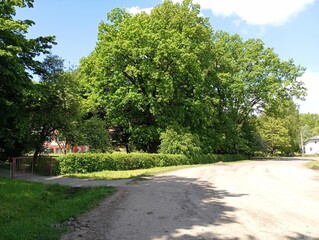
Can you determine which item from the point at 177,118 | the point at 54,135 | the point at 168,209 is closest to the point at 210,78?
the point at 177,118

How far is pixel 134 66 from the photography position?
34844 mm

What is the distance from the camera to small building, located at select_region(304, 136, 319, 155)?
10381 centimetres

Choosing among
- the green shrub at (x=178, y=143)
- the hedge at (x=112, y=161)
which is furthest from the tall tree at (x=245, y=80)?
the hedge at (x=112, y=161)

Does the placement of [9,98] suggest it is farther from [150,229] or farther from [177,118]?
[177,118]

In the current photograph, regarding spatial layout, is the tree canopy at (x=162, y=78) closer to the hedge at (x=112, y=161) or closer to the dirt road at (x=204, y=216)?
the hedge at (x=112, y=161)

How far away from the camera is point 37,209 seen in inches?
370

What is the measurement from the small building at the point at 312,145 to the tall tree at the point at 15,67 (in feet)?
333

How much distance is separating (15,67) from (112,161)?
33.3 ft

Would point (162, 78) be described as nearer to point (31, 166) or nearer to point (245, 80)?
point (31, 166)

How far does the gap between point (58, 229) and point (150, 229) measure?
6.62 ft

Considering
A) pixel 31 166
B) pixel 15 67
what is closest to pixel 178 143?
pixel 31 166

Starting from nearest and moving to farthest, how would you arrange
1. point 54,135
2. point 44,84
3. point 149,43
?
point 44,84, point 54,135, point 149,43

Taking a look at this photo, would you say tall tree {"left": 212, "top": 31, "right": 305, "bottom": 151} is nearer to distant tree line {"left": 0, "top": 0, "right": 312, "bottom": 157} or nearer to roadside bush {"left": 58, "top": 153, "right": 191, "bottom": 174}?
distant tree line {"left": 0, "top": 0, "right": 312, "bottom": 157}

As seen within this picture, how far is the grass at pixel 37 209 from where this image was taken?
6.60 meters
